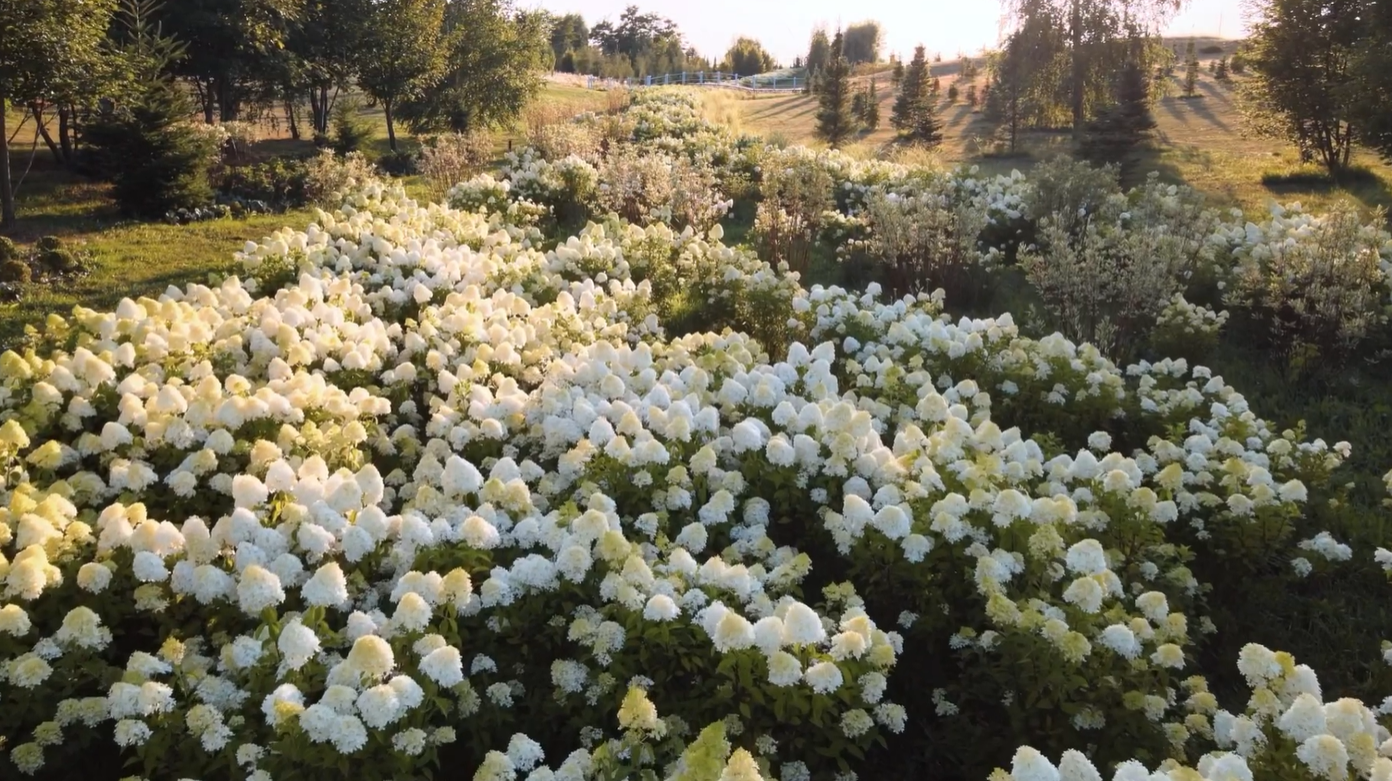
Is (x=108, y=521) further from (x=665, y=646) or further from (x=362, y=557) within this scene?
(x=665, y=646)

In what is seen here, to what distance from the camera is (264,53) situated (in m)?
→ 16.4

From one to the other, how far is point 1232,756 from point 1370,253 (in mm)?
6344

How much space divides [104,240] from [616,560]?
9223 millimetres

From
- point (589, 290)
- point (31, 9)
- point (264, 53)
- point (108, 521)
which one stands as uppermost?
point (264, 53)

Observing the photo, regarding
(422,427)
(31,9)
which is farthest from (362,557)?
(31,9)

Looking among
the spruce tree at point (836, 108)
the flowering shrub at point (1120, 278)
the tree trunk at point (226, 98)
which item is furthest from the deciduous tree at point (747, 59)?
the flowering shrub at point (1120, 278)

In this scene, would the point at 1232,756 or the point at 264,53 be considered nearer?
the point at 1232,756

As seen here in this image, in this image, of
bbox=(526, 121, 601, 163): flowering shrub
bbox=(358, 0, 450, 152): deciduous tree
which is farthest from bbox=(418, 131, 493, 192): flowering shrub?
bbox=(358, 0, 450, 152): deciduous tree

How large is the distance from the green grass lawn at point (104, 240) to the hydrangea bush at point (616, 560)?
104 inches

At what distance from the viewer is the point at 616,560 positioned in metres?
2.81

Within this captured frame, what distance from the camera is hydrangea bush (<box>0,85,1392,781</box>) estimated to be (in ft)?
7.82

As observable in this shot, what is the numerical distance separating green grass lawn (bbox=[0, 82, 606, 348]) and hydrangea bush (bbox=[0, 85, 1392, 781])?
2.64 meters

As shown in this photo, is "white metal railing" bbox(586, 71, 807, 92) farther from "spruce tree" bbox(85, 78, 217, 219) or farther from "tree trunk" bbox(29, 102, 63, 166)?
"spruce tree" bbox(85, 78, 217, 219)

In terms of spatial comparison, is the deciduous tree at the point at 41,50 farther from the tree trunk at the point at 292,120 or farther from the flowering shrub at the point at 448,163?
the tree trunk at the point at 292,120
